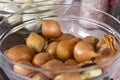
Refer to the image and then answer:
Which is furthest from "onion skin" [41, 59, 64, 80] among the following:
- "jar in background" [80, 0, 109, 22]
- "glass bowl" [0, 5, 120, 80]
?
"jar in background" [80, 0, 109, 22]

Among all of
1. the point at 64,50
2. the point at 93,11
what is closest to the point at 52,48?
the point at 64,50

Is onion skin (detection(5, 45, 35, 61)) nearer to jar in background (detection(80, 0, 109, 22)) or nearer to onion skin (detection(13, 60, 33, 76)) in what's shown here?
onion skin (detection(13, 60, 33, 76))

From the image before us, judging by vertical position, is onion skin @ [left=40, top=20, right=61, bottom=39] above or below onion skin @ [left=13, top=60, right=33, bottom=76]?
above

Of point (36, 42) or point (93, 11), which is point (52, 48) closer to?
point (36, 42)

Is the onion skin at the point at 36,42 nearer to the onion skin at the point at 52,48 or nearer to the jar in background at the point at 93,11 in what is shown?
the onion skin at the point at 52,48

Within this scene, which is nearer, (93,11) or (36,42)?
(36,42)

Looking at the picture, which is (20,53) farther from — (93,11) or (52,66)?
(93,11)
